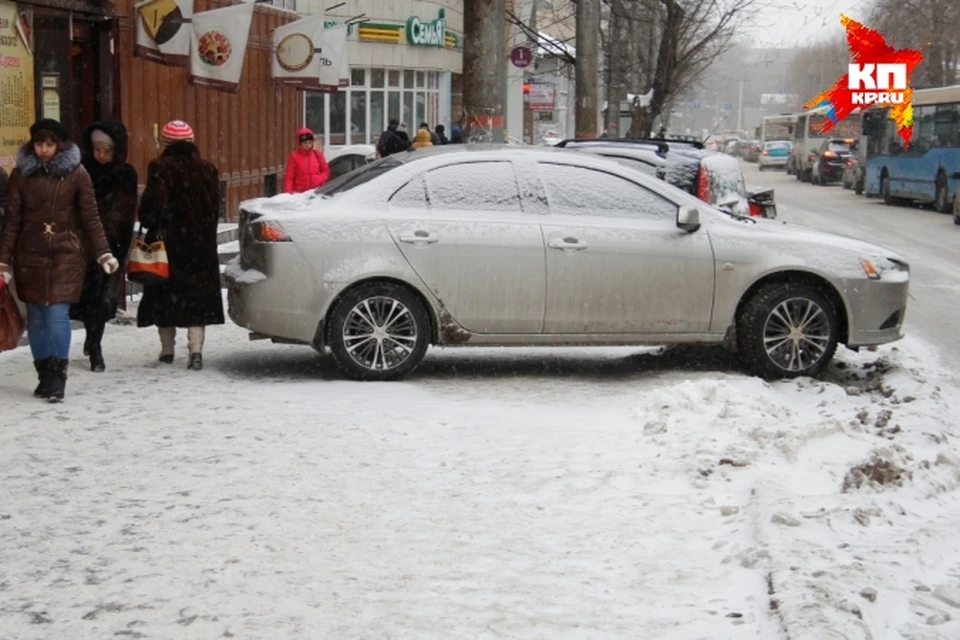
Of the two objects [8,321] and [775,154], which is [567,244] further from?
[775,154]

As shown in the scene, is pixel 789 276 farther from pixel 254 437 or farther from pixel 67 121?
pixel 67 121

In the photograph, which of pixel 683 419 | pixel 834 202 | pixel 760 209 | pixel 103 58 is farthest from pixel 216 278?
pixel 834 202

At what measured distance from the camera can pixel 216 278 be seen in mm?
9938

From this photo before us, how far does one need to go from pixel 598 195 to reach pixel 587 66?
726 inches

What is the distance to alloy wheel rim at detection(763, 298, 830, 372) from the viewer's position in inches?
396

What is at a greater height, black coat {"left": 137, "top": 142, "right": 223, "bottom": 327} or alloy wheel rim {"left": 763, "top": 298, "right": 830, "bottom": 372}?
black coat {"left": 137, "top": 142, "right": 223, "bottom": 327}

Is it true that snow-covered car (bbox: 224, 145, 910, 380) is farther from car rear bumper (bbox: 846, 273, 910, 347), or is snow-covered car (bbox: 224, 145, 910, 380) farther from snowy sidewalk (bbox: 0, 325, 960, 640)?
snowy sidewalk (bbox: 0, 325, 960, 640)

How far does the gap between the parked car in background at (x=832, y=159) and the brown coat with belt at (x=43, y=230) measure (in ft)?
154

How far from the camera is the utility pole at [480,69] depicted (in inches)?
654

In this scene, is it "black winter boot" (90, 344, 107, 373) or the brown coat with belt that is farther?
"black winter boot" (90, 344, 107, 373)

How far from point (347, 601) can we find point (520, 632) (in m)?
0.67

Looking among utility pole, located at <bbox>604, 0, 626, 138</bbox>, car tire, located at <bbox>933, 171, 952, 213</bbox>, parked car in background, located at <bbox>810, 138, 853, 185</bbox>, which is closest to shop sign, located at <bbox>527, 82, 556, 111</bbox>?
utility pole, located at <bbox>604, 0, 626, 138</bbox>

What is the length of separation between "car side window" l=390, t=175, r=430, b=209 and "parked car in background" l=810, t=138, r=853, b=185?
45255mm

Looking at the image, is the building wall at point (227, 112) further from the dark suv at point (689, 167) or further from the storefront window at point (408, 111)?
the storefront window at point (408, 111)
